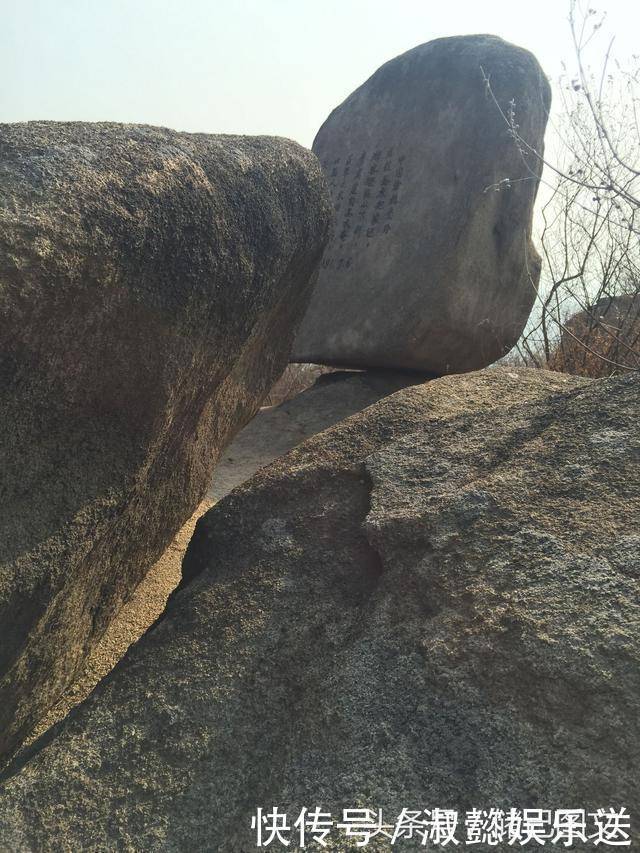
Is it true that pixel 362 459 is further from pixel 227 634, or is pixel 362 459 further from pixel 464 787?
pixel 464 787

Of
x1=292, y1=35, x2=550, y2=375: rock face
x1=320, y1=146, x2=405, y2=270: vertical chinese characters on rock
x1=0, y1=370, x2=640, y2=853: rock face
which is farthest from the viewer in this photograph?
x1=320, y1=146, x2=405, y2=270: vertical chinese characters on rock

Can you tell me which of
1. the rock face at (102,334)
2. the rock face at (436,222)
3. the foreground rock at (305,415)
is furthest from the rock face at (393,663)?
the rock face at (436,222)

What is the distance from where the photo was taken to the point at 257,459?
3.84 m

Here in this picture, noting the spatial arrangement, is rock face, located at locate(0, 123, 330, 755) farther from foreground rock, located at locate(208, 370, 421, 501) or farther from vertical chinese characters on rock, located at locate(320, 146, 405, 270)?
vertical chinese characters on rock, located at locate(320, 146, 405, 270)

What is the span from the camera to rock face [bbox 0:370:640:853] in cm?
97

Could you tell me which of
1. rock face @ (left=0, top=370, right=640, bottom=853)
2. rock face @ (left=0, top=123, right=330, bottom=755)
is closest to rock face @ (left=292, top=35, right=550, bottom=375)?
rock face @ (left=0, top=123, right=330, bottom=755)

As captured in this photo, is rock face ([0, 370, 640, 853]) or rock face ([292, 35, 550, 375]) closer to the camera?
rock face ([0, 370, 640, 853])

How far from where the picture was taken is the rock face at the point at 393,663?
0.97 metres

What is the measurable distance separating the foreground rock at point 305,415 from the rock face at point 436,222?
197 millimetres

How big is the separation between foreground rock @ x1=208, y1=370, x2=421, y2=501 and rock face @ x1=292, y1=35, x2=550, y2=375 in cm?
20

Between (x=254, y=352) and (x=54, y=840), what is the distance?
3.85 feet

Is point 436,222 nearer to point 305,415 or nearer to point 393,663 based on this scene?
point 305,415

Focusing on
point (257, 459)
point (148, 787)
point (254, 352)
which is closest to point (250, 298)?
point (254, 352)

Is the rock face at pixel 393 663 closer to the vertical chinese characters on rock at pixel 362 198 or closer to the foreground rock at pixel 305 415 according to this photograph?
the foreground rock at pixel 305 415
